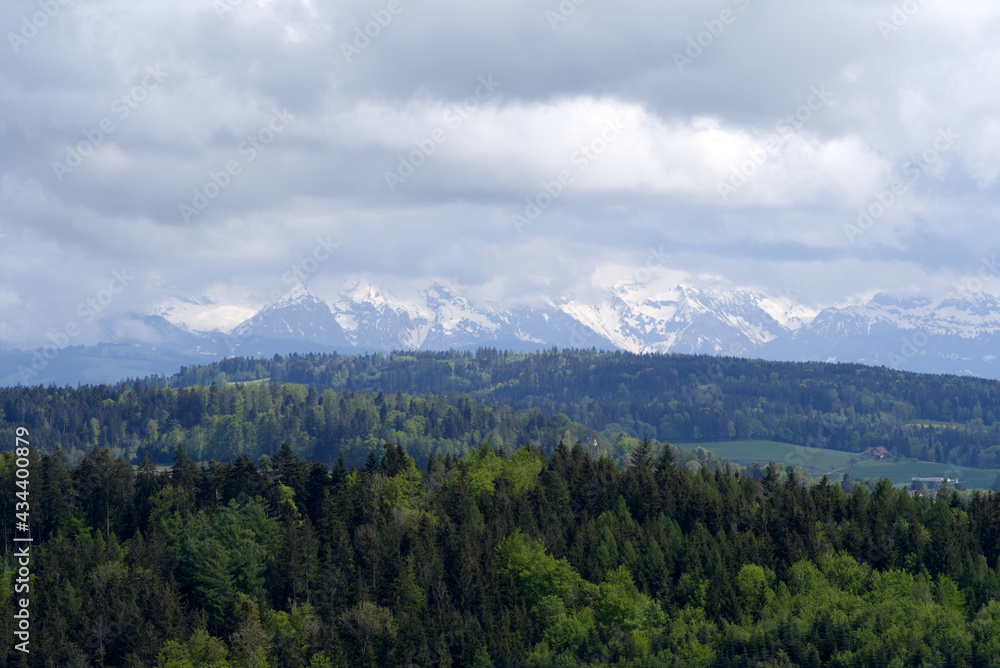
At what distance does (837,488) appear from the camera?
502 feet

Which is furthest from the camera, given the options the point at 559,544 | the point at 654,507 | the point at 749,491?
the point at 749,491

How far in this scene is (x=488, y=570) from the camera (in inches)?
5059

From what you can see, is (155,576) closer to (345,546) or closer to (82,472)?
(345,546)

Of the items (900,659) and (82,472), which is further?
(82,472)

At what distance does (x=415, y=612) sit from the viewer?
122 metres

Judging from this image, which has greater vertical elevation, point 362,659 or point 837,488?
point 837,488

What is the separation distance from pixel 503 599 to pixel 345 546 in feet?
66.7

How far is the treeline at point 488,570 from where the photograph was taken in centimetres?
11462

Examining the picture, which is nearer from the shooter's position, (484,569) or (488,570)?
(488,570)

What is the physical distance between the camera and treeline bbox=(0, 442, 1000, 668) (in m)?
115

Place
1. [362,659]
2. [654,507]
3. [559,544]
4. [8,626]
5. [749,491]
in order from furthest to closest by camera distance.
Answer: [749,491], [654,507], [559,544], [362,659], [8,626]

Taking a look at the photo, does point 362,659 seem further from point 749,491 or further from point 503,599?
point 749,491

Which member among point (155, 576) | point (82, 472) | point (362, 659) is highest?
point (82, 472)

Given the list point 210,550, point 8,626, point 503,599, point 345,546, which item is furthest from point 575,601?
point 8,626
